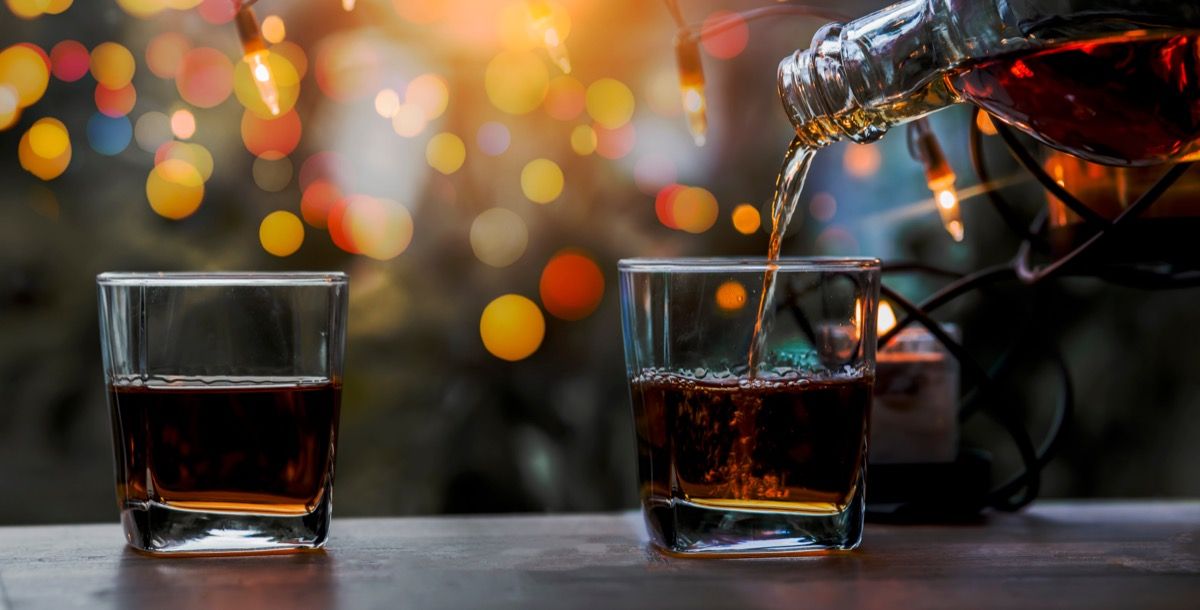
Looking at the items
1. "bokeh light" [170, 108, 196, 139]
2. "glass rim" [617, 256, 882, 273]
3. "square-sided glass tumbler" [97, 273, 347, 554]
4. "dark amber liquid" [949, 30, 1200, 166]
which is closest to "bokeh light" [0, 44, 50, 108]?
"bokeh light" [170, 108, 196, 139]

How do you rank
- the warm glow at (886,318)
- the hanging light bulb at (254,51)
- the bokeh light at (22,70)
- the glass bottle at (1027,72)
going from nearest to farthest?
the glass bottle at (1027,72) < the hanging light bulb at (254,51) < the warm glow at (886,318) < the bokeh light at (22,70)

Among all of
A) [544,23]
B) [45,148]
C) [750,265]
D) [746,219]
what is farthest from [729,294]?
[45,148]

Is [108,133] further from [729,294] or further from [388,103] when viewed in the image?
[729,294]

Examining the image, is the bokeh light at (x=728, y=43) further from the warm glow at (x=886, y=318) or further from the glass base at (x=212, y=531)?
the glass base at (x=212, y=531)

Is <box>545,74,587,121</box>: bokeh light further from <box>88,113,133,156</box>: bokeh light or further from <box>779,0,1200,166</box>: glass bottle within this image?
<box>779,0,1200,166</box>: glass bottle

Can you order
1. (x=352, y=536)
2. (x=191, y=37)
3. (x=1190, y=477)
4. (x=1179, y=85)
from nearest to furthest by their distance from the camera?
(x=1179, y=85)
(x=352, y=536)
(x=191, y=37)
(x=1190, y=477)

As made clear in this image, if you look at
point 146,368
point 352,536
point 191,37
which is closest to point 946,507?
point 352,536

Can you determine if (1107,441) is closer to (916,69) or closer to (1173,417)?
(1173,417)

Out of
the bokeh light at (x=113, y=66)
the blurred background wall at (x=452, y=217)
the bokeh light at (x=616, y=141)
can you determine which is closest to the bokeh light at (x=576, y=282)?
the blurred background wall at (x=452, y=217)
